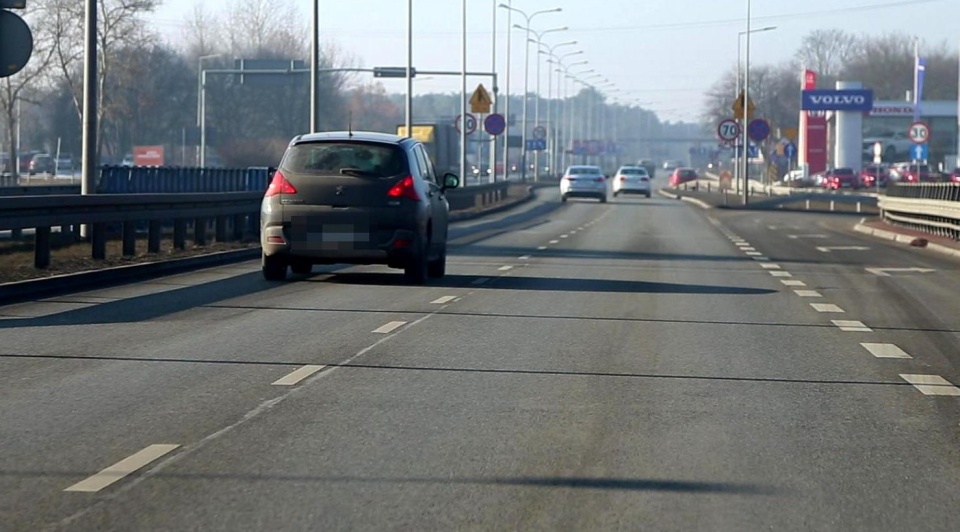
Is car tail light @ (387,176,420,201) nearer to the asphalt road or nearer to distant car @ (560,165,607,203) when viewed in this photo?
the asphalt road

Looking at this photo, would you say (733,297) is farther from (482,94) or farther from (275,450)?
(482,94)

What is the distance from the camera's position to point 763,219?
154 ft

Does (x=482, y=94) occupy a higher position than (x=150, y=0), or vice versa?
(x=150, y=0)

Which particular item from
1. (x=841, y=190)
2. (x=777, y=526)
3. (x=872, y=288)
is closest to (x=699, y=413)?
(x=777, y=526)

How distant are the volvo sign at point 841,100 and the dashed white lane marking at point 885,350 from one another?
98.7m

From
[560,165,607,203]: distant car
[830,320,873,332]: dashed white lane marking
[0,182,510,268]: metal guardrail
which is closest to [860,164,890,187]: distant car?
[560,165,607,203]: distant car

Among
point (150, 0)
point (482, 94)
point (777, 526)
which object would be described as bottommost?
point (777, 526)

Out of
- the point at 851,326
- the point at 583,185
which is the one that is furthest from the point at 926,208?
the point at 583,185

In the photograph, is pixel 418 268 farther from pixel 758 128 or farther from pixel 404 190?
pixel 758 128

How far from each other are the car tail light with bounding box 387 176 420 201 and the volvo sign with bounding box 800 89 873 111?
94689 mm

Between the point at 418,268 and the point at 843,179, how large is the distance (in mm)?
81140

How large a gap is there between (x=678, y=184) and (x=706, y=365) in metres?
92.3

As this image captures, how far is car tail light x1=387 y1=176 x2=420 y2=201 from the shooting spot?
16484 mm

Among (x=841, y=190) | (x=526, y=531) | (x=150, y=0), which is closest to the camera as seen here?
(x=526, y=531)
